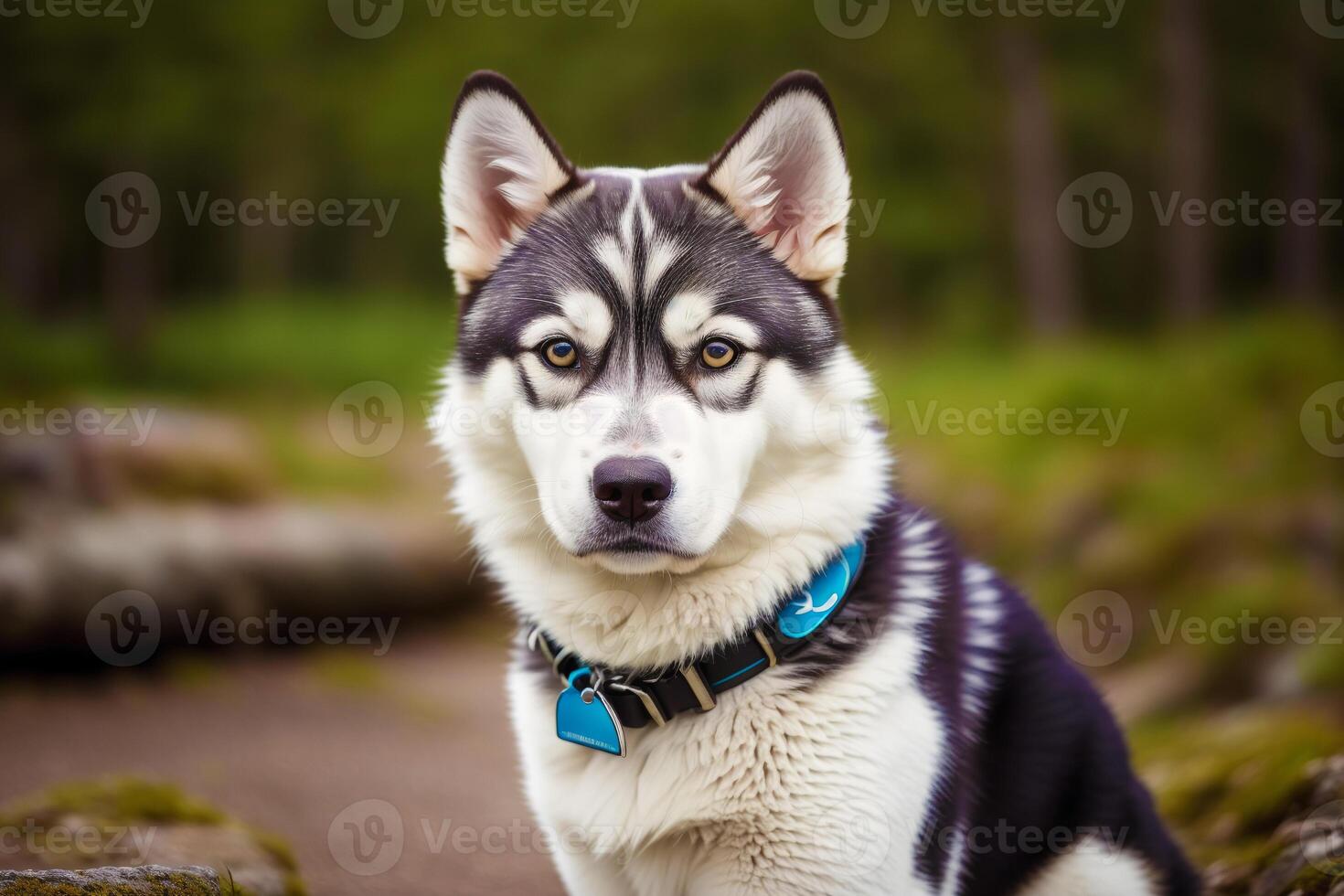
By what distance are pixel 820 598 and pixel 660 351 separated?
0.73m

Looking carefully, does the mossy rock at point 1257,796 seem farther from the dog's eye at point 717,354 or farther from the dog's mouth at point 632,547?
the dog's eye at point 717,354

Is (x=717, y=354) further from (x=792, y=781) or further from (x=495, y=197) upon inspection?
(x=792, y=781)

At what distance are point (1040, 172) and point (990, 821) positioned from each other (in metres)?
9.86

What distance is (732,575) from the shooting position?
260 centimetres

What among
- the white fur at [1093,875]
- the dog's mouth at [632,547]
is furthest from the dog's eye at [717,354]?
the white fur at [1093,875]

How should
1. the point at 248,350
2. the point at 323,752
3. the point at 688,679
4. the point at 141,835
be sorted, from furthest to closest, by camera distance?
the point at 248,350 < the point at 323,752 < the point at 141,835 < the point at 688,679

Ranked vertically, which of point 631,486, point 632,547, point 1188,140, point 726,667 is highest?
point 1188,140

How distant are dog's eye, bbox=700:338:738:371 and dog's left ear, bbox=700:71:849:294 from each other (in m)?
0.39

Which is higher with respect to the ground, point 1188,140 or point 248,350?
point 1188,140

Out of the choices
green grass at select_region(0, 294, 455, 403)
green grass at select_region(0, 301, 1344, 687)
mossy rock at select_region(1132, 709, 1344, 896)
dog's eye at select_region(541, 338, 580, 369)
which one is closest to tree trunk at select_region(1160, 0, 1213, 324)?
green grass at select_region(0, 301, 1344, 687)

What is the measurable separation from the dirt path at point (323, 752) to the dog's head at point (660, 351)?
2.18 meters

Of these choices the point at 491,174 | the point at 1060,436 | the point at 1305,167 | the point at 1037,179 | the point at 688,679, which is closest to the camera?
the point at 688,679

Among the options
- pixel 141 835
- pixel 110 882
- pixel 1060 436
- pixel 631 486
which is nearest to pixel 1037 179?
pixel 1060 436

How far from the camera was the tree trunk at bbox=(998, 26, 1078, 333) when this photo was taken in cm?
1102
